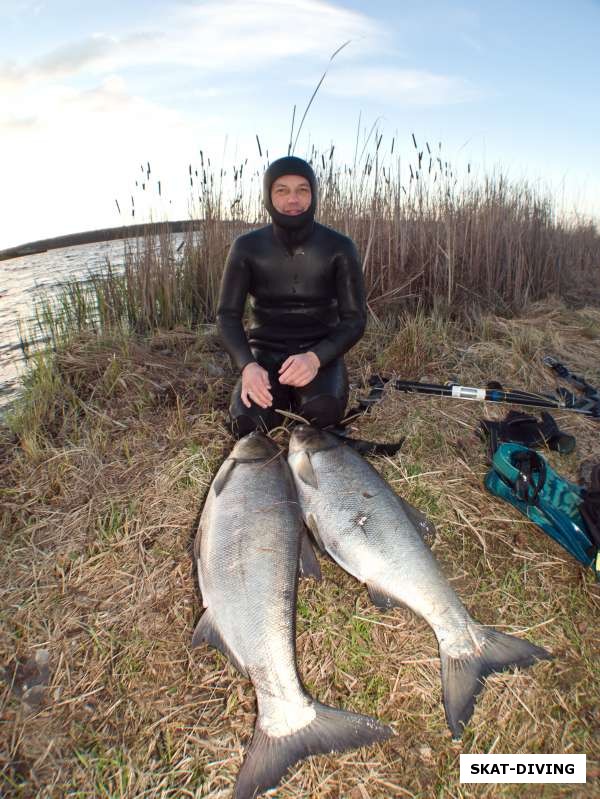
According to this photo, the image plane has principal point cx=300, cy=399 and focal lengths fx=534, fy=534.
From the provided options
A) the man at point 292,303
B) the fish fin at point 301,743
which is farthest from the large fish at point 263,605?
the man at point 292,303

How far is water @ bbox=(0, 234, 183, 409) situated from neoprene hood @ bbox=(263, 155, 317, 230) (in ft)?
8.78

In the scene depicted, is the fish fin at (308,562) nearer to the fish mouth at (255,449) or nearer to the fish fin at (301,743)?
the fish mouth at (255,449)

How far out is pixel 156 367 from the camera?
4.13 meters

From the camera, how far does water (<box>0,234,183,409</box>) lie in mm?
5748

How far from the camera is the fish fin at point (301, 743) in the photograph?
5.39 ft

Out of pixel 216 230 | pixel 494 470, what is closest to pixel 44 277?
pixel 216 230

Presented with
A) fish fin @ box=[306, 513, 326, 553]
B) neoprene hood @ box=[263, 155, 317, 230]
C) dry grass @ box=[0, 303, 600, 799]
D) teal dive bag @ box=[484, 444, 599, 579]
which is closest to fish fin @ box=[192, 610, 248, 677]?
Result: dry grass @ box=[0, 303, 600, 799]

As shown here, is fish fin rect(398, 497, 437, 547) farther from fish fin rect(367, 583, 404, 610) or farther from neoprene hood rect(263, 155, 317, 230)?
neoprene hood rect(263, 155, 317, 230)

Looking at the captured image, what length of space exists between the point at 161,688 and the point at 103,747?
0.25 m

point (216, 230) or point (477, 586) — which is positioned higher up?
point (216, 230)

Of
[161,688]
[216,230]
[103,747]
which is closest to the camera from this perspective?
[103,747]

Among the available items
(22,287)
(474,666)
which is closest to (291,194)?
(474,666)

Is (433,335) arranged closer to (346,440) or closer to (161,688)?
(346,440)

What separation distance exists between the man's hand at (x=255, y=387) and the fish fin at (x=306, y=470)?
38 centimetres
